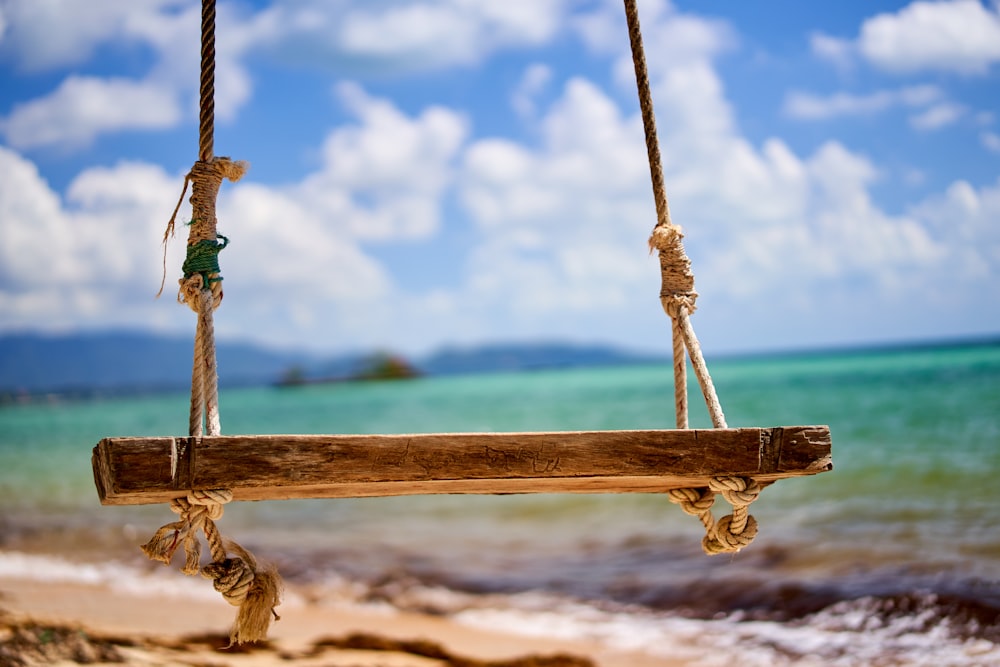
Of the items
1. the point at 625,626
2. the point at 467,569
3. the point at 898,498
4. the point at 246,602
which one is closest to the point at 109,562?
the point at 467,569

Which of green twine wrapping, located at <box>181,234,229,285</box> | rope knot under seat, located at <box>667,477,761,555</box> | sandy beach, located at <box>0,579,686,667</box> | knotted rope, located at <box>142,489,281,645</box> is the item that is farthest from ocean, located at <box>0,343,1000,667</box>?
green twine wrapping, located at <box>181,234,229,285</box>

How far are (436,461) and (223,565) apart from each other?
22.4 inches

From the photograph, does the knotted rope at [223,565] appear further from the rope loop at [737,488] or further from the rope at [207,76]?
the rope loop at [737,488]

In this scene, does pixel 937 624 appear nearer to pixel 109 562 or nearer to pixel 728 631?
pixel 728 631

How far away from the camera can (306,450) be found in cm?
162

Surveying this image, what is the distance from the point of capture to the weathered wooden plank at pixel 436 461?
1.57m

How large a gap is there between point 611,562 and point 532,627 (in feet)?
4.66

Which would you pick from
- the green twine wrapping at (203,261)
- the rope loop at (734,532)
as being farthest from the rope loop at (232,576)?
the rope loop at (734,532)

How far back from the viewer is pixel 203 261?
6.45 feet

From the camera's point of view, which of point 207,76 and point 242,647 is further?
point 242,647

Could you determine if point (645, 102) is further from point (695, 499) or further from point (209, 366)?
point (209, 366)

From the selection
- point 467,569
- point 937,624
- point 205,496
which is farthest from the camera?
point 467,569

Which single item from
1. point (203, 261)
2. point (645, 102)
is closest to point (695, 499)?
point (645, 102)

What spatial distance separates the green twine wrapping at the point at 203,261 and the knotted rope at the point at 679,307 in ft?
3.43
